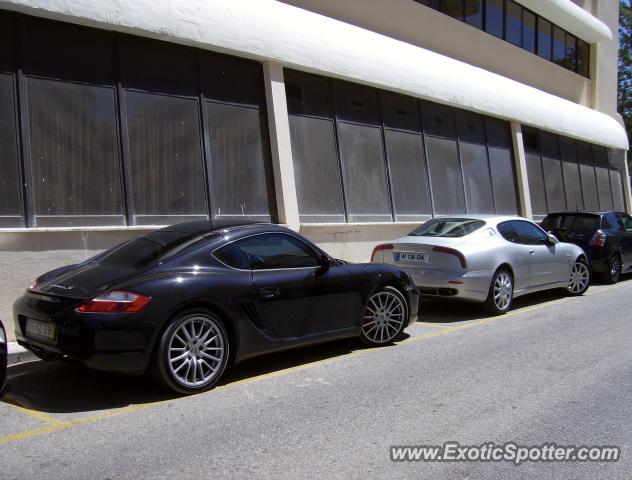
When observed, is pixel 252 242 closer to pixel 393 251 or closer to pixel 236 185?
pixel 393 251

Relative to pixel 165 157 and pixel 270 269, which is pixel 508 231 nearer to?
pixel 270 269

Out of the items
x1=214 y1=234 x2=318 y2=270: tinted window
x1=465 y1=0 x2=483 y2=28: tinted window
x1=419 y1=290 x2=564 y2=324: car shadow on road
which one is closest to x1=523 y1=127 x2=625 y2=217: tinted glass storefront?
x1=465 y1=0 x2=483 y2=28: tinted window

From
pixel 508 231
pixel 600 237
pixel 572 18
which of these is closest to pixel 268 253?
pixel 508 231

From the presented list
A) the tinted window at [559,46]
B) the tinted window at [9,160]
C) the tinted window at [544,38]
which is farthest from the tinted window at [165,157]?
the tinted window at [559,46]

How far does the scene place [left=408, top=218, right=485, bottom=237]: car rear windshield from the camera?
9.14 metres

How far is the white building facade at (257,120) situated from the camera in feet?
26.2

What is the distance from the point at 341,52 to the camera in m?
12.1

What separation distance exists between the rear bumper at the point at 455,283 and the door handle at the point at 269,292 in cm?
356

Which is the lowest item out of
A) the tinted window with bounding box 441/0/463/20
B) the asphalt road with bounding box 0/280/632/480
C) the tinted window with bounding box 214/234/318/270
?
the asphalt road with bounding box 0/280/632/480

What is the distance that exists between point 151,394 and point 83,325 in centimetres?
94

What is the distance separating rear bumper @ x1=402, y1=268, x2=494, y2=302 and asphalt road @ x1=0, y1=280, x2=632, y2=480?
144cm

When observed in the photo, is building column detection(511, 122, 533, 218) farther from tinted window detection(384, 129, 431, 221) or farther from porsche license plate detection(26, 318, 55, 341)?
porsche license plate detection(26, 318, 55, 341)

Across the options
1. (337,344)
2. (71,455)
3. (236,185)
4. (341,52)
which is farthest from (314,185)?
(71,455)

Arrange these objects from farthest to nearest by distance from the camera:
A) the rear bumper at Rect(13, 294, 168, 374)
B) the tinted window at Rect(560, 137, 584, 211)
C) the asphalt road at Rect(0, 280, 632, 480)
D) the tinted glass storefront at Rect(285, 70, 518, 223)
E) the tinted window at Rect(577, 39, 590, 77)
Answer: the tinted window at Rect(577, 39, 590, 77)
the tinted window at Rect(560, 137, 584, 211)
the tinted glass storefront at Rect(285, 70, 518, 223)
the rear bumper at Rect(13, 294, 168, 374)
the asphalt road at Rect(0, 280, 632, 480)
